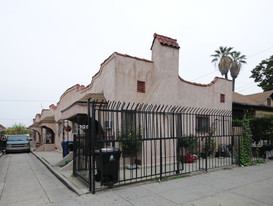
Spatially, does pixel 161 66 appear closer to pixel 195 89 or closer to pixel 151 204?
pixel 195 89

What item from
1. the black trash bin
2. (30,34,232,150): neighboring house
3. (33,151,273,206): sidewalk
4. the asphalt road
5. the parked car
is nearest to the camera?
(33,151,273,206): sidewalk

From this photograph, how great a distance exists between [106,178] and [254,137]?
10606mm

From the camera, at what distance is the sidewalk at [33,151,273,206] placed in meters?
4.88

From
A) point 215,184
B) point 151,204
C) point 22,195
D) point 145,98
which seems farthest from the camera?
point 145,98

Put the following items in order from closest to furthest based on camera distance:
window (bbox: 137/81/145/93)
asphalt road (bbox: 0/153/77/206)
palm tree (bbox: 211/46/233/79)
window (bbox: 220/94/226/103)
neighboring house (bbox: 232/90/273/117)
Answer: asphalt road (bbox: 0/153/77/206) < window (bbox: 137/81/145/93) < window (bbox: 220/94/226/103) < neighboring house (bbox: 232/90/273/117) < palm tree (bbox: 211/46/233/79)

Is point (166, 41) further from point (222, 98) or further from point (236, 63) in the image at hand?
point (236, 63)

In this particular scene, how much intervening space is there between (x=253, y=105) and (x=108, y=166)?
50.1 feet

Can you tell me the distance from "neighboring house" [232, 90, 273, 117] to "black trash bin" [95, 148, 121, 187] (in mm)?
11715

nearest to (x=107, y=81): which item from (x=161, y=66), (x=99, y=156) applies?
(x=161, y=66)

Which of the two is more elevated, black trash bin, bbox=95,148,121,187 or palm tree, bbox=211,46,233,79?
palm tree, bbox=211,46,233,79

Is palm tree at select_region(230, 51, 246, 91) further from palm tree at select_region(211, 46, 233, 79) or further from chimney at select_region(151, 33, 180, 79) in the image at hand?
chimney at select_region(151, 33, 180, 79)

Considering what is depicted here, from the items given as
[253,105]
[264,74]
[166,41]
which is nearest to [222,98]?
[253,105]

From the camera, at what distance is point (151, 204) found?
4711 mm

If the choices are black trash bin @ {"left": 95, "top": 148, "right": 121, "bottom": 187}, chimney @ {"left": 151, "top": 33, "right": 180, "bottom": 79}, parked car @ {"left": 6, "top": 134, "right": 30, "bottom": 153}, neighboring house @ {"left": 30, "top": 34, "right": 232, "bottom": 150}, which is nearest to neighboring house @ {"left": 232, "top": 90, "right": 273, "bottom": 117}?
neighboring house @ {"left": 30, "top": 34, "right": 232, "bottom": 150}
